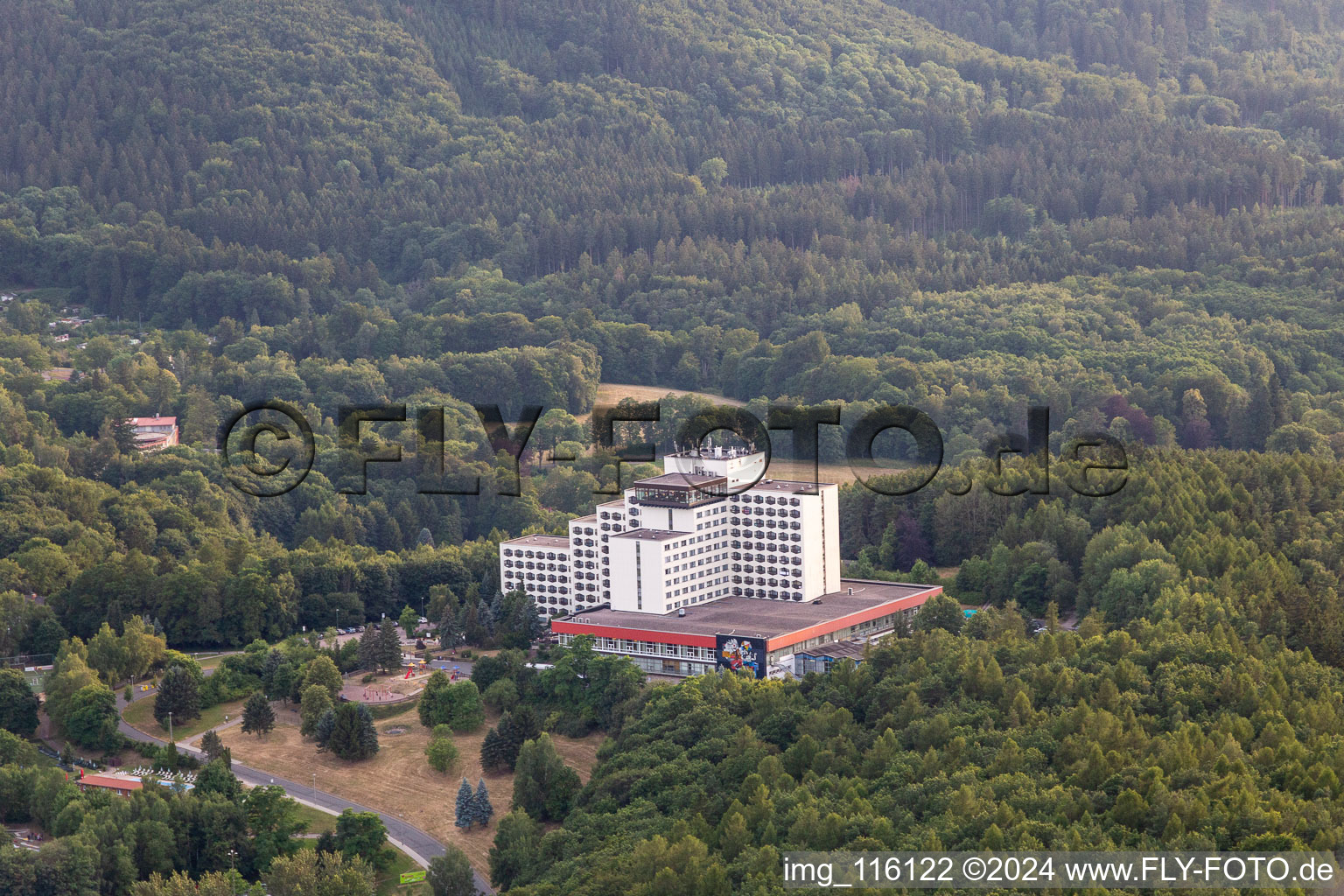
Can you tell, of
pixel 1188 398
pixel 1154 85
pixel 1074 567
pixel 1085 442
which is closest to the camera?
pixel 1074 567

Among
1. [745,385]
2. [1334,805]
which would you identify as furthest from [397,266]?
[1334,805]

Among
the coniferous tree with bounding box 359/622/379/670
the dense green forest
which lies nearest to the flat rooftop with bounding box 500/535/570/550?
the dense green forest

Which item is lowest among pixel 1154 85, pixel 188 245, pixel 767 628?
pixel 767 628

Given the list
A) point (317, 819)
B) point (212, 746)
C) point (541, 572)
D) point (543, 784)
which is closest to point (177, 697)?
point (212, 746)

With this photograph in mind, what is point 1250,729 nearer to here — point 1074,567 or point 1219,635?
point 1219,635

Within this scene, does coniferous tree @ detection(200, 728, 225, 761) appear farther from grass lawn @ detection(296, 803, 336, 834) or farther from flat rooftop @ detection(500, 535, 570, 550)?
flat rooftop @ detection(500, 535, 570, 550)

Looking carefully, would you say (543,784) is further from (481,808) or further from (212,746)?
(212,746)

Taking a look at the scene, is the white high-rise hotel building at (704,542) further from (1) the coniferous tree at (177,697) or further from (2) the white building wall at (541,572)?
(1) the coniferous tree at (177,697)

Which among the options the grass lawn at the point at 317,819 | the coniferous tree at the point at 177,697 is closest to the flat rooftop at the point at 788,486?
the grass lawn at the point at 317,819
